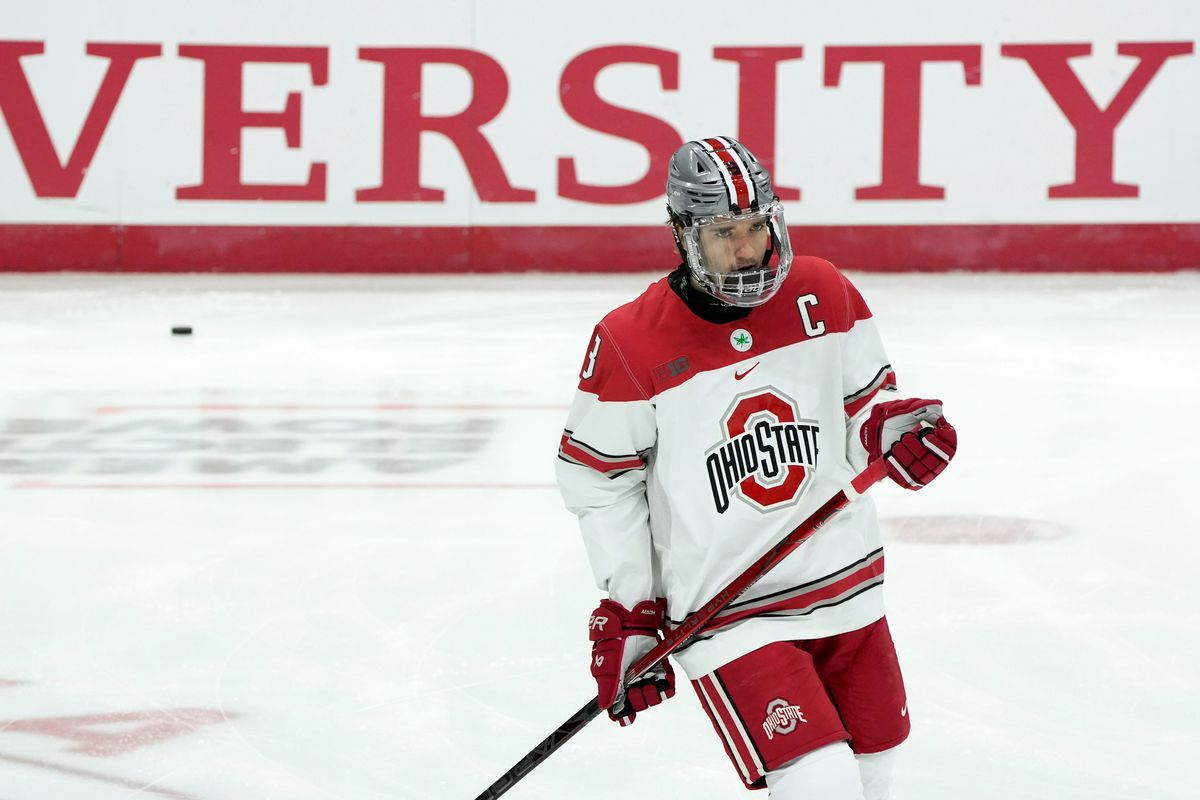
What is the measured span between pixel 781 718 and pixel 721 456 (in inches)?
11.4

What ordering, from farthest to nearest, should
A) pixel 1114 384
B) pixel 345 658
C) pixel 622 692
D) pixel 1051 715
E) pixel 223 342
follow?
pixel 223 342 < pixel 1114 384 < pixel 345 658 < pixel 1051 715 < pixel 622 692

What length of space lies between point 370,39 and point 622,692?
745cm

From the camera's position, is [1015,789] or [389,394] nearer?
[1015,789]

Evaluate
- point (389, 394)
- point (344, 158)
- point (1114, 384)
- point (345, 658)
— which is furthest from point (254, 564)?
point (344, 158)

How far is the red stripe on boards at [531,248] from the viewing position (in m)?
8.69

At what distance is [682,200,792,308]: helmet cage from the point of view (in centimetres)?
170

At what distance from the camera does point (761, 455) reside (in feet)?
5.76

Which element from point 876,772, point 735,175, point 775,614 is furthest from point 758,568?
point 735,175

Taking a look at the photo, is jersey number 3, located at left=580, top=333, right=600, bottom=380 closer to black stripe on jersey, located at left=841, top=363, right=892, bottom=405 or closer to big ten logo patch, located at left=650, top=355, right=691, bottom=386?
big ten logo patch, located at left=650, top=355, right=691, bottom=386

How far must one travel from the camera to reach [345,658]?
9.05 feet

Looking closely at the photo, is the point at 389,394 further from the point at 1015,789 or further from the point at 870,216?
the point at 870,216

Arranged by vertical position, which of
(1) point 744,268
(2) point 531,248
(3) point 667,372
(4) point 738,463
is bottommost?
(2) point 531,248

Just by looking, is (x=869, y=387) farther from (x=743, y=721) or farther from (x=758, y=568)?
(x=743, y=721)

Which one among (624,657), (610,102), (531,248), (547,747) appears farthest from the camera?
(531,248)
